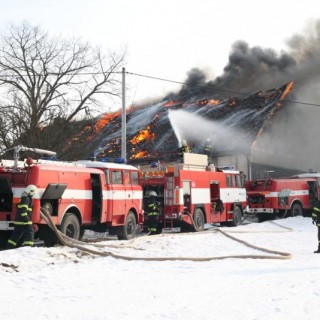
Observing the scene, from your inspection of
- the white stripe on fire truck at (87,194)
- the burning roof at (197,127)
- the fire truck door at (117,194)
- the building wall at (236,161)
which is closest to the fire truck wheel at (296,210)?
the burning roof at (197,127)

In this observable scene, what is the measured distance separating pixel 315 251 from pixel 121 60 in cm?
2399

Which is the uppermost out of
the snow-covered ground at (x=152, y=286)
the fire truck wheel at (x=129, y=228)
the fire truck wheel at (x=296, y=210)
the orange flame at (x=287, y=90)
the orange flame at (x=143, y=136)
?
the orange flame at (x=287, y=90)

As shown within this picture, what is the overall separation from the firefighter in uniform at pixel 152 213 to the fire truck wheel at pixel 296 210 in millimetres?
9341

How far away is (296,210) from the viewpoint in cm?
Answer: 2400

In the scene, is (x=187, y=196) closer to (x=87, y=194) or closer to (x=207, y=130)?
(x=87, y=194)

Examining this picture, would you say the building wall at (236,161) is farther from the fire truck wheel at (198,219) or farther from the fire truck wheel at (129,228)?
the fire truck wheel at (129,228)

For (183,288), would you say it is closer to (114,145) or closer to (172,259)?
(172,259)

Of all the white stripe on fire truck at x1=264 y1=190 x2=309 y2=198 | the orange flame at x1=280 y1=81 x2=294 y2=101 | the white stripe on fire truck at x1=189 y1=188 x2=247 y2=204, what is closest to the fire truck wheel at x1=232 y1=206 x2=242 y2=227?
the white stripe on fire truck at x1=189 y1=188 x2=247 y2=204

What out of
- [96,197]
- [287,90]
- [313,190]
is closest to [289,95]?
[287,90]

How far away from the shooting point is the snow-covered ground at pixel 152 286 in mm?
5723

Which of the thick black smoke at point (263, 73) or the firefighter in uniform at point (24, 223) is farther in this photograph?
the thick black smoke at point (263, 73)

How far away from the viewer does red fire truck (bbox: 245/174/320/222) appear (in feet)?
74.6

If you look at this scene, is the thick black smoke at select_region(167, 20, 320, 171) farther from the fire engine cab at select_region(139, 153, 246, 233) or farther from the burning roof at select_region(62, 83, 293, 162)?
the fire engine cab at select_region(139, 153, 246, 233)

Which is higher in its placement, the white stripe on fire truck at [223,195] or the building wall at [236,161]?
A: the building wall at [236,161]
